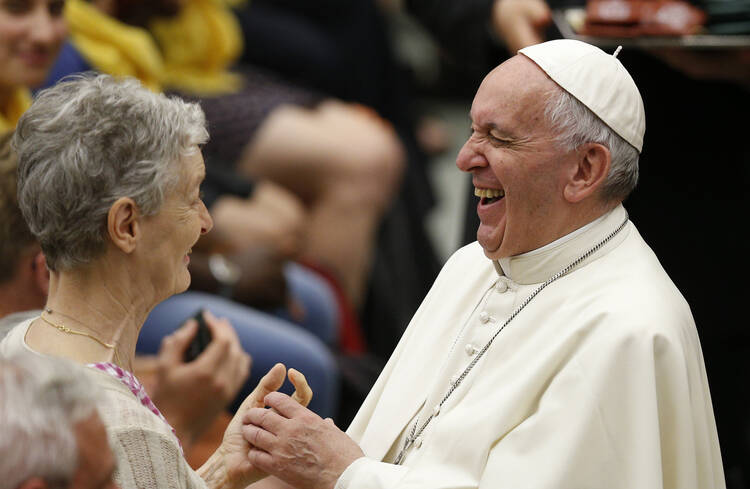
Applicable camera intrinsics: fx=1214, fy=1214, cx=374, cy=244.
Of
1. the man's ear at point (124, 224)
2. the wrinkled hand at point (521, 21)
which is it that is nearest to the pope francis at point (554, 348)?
the man's ear at point (124, 224)

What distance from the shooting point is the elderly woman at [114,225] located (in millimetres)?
2127

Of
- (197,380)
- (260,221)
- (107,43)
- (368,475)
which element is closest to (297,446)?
(368,475)

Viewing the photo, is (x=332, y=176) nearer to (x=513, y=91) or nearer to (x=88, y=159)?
(x=513, y=91)

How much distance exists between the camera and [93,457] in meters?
1.66

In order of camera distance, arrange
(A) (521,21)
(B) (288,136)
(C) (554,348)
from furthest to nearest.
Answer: (B) (288,136) → (A) (521,21) → (C) (554,348)

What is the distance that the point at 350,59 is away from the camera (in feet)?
19.9

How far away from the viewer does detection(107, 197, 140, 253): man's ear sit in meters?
2.16

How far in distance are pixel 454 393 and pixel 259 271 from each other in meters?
1.83

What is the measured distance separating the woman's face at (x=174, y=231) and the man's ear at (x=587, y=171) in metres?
0.70

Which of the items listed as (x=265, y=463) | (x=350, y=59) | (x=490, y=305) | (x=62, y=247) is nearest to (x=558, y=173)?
(x=490, y=305)

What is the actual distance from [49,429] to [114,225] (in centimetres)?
64

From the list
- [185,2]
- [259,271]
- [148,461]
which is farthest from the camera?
[185,2]

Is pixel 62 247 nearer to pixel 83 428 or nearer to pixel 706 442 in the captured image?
pixel 83 428

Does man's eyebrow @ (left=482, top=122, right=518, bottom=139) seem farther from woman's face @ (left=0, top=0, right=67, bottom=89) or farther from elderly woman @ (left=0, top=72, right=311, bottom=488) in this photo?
woman's face @ (left=0, top=0, right=67, bottom=89)
